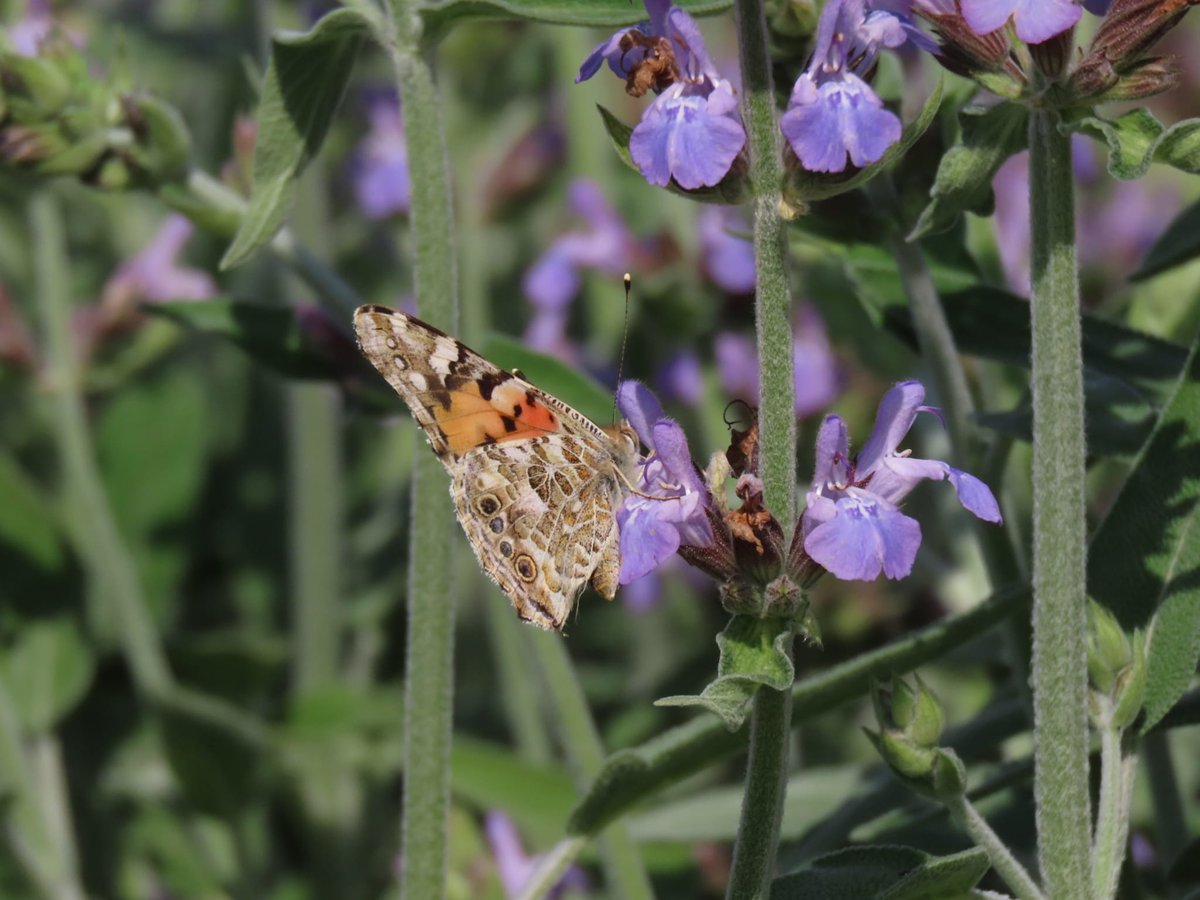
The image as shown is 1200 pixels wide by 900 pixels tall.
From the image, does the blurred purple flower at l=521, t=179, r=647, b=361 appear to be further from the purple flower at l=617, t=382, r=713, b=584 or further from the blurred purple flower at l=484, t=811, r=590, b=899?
the purple flower at l=617, t=382, r=713, b=584

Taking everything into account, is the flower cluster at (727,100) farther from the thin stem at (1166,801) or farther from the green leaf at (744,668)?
the thin stem at (1166,801)

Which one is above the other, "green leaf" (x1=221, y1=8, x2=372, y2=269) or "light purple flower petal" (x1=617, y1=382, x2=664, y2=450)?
"green leaf" (x1=221, y1=8, x2=372, y2=269)

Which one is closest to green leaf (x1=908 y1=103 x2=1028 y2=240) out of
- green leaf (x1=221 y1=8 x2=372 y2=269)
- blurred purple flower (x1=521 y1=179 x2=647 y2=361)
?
green leaf (x1=221 y1=8 x2=372 y2=269)

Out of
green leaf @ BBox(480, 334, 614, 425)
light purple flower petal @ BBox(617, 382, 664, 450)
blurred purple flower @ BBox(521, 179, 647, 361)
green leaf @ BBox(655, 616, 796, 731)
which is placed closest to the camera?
green leaf @ BBox(655, 616, 796, 731)

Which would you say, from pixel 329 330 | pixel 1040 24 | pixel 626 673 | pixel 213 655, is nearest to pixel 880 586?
pixel 626 673

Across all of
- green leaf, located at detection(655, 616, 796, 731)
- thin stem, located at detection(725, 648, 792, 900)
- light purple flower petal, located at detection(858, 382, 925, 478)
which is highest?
light purple flower petal, located at detection(858, 382, 925, 478)

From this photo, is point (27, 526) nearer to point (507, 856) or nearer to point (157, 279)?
point (157, 279)

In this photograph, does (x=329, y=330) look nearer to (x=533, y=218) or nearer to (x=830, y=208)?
(x=830, y=208)

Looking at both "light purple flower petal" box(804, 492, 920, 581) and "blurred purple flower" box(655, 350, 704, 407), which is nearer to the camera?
"light purple flower petal" box(804, 492, 920, 581)
